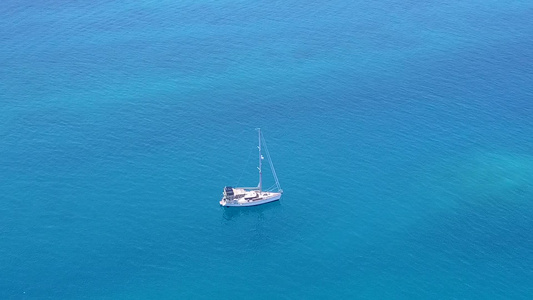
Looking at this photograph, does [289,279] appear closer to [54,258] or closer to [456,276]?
[456,276]

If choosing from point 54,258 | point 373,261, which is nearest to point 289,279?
point 373,261

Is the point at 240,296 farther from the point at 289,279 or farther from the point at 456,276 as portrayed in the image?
the point at 456,276

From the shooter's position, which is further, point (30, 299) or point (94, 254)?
point (94, 254)

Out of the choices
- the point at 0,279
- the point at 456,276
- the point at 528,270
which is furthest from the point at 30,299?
the point at 528,270

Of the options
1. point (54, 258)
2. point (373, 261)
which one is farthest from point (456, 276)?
point (54, 258)

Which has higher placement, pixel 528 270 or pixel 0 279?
pixel 0 279

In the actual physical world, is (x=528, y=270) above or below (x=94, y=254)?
below

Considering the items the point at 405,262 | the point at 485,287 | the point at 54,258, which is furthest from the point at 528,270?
the point at 54,258

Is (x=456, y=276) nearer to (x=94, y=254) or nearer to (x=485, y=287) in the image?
(x=485, y=287)
